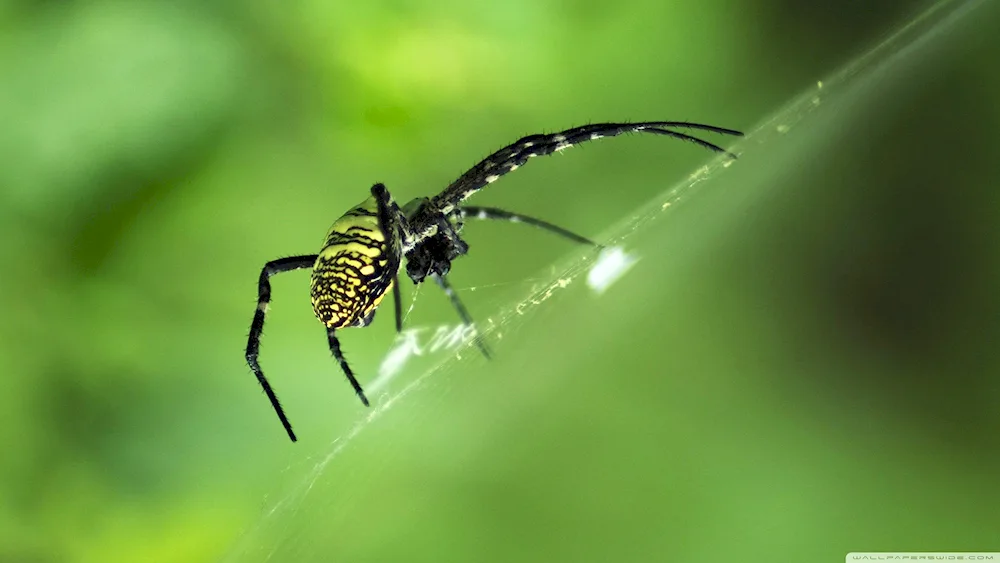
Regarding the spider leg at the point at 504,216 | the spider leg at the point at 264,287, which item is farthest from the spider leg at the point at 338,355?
the spider leg at the point at 504,216

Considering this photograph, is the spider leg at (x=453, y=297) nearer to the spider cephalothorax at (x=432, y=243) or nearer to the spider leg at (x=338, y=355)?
the spider cephalothorax at (x=432, y=243)

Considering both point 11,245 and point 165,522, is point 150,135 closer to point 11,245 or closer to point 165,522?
point 11,245

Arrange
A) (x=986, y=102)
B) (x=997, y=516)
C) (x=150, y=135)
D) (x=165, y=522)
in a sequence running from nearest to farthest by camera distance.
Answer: (x=997, y=516)
(x=986, y=102)
(x=165, y=522)
(x=150, y=135)

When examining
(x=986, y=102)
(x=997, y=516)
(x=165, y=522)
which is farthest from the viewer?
(x=165, y=522)

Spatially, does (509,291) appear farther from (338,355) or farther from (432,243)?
(338,355)

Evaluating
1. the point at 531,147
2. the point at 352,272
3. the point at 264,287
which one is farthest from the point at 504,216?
the point at 264,287

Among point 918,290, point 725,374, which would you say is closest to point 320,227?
point 725,374

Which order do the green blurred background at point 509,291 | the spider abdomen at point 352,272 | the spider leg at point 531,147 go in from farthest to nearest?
1. the spider leg at point 531,147
2. the spider abdomen at point 352,272
3. the green blurred background at point 509,291
